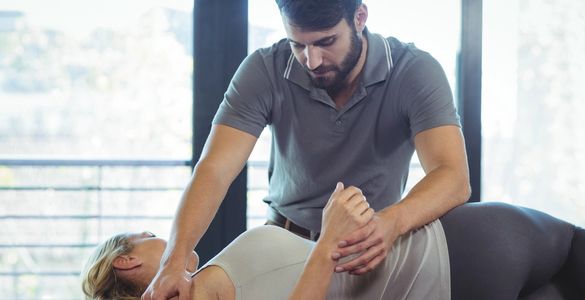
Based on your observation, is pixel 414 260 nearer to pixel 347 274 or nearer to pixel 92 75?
pixel 347 274

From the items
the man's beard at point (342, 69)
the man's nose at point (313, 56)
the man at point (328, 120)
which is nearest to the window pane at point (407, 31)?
the man at point (328, 120)

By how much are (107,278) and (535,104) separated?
1984 millimetres

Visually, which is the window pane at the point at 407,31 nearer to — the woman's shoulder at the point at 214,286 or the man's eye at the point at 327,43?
the man's eye at the point at 327,43

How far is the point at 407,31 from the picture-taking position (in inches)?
120

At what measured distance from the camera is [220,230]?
2.96 metres

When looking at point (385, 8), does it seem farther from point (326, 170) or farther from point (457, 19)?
point (326, 170)

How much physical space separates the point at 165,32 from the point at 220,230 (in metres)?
0.82

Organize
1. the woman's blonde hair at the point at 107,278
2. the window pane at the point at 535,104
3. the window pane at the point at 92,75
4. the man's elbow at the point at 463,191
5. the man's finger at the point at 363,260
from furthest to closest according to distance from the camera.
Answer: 1. the window pane at the point at 535,104
2. the window pane at the point at 92,75
3. the woman's blonde hair at the point at 107,278
4. the man's elbow at the point at 463,191
5. the man's finger at the point at 363,260

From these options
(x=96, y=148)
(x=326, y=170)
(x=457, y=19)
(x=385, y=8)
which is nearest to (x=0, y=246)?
(x=96, y=148)

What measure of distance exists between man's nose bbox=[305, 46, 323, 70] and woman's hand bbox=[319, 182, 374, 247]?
1.74ft

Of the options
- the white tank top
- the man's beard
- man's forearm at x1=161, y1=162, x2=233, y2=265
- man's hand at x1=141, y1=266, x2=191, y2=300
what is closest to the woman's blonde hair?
man's forearm at x1=161, y1=162, x2=233, y2=265

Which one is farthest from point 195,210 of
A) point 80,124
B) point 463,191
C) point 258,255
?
point 80,124

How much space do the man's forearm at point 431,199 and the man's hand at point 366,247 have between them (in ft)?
0.22

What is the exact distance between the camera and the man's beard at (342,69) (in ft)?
7.11
